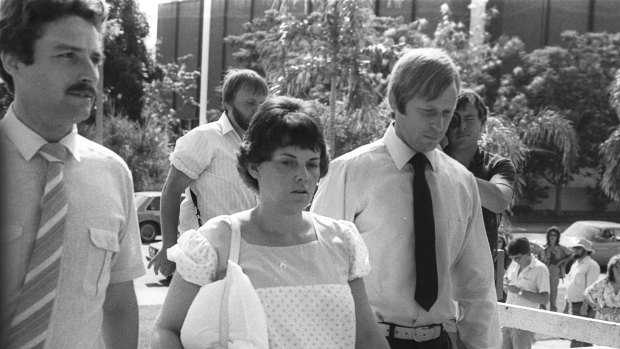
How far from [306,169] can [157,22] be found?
165ft

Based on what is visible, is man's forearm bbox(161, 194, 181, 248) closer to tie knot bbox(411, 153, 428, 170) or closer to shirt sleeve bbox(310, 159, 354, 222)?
shirt sleeve bbox(310, 159, 354, 222)

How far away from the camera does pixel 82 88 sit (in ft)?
7.91

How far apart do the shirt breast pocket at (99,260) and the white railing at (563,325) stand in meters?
3.94

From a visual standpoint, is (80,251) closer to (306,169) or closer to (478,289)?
(306,169)

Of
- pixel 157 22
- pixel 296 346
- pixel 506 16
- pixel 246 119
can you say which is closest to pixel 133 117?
pixel 157 22

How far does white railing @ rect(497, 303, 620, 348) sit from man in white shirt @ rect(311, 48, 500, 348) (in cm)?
237

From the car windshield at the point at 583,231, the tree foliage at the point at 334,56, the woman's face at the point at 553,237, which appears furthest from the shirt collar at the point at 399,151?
the car windshield at the point at 583,231

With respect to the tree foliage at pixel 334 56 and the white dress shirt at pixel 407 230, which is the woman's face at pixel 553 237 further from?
the white dress shirt at pixel 407 230

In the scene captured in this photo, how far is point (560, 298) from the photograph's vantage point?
17109 mm

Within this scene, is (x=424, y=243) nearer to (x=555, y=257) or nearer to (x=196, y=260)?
(x=196, y=260)

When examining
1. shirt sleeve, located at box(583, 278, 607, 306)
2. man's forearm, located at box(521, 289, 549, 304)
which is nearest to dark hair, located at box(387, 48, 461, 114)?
man's forearm, located at box(521, 289, 549, 304)

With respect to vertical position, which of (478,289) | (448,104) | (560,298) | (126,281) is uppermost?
(448,104)

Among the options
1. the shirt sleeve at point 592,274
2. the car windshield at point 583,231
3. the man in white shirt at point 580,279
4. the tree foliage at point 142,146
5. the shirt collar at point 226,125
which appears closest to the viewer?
the shirt collar at point 226,125

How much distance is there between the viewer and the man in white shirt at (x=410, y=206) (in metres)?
3.51
